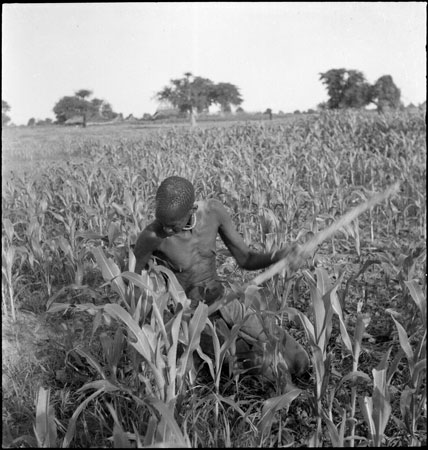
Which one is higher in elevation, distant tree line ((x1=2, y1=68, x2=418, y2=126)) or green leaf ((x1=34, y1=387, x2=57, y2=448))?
distant tree line ((x1=2, y1=68, x2=418, y2=126))

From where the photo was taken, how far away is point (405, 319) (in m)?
2.24

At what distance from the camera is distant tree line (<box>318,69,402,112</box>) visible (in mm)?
11000

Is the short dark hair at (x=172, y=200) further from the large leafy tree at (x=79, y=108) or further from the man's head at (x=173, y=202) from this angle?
the large leafy tree at (x=79, y=108)

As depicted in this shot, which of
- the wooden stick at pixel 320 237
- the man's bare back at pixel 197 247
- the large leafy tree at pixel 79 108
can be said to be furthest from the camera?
the large leafy tree at pixel 79 108

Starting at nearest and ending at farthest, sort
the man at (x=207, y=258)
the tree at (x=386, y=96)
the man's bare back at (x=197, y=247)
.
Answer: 1. the man at (x=207, y=258)
2. the man's bare back at (x=197, y=247)
3. the tree at (x=386, y=96)

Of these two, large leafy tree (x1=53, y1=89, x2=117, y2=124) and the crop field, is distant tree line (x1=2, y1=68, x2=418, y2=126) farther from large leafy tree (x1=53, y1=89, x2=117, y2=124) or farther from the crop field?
the crop field

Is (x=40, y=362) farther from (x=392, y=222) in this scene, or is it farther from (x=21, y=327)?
(x=392, y=222)

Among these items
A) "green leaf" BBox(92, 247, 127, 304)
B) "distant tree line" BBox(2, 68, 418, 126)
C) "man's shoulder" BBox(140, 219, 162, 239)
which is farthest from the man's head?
"distant tree line" BBox(2, 68, 418, 126)

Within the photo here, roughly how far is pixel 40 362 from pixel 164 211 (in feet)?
3.44

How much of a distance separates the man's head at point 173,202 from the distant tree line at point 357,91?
394 inches

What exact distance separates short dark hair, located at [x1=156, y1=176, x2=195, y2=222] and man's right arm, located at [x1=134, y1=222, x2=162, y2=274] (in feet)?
0.57

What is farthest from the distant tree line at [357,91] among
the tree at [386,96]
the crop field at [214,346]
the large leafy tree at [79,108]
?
the large leafy tree at [79,108]

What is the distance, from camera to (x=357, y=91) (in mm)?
12445

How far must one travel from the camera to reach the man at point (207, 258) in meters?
1.80
